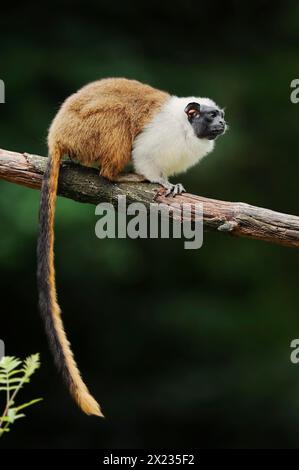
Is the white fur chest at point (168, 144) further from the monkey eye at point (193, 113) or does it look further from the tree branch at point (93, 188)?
the tree branch at point (93, 188)

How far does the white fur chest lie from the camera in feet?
16.8

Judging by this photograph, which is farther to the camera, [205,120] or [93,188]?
[205,120]

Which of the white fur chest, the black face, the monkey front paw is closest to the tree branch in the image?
the monkey front paw

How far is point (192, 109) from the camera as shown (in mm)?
5262

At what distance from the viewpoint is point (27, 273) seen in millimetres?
8250

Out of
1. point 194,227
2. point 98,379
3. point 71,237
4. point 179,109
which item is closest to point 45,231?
point 194,227

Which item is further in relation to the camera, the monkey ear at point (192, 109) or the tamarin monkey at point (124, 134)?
the monkey ear at point (192, 109)

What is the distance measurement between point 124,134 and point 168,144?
0.30m

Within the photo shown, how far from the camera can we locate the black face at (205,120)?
17.3ft

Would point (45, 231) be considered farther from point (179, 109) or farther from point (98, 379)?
point (98, 379)

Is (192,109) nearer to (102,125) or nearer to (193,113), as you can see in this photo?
(193,113)

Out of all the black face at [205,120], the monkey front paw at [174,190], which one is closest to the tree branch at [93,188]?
the monkey front paw at [174,190]

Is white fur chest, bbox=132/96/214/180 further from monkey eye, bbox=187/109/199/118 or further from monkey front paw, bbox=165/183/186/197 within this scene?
monkey front paw, bbox=165/183/186/197

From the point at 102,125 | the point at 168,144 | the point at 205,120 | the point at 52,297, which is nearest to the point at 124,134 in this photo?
the point at 102,125
